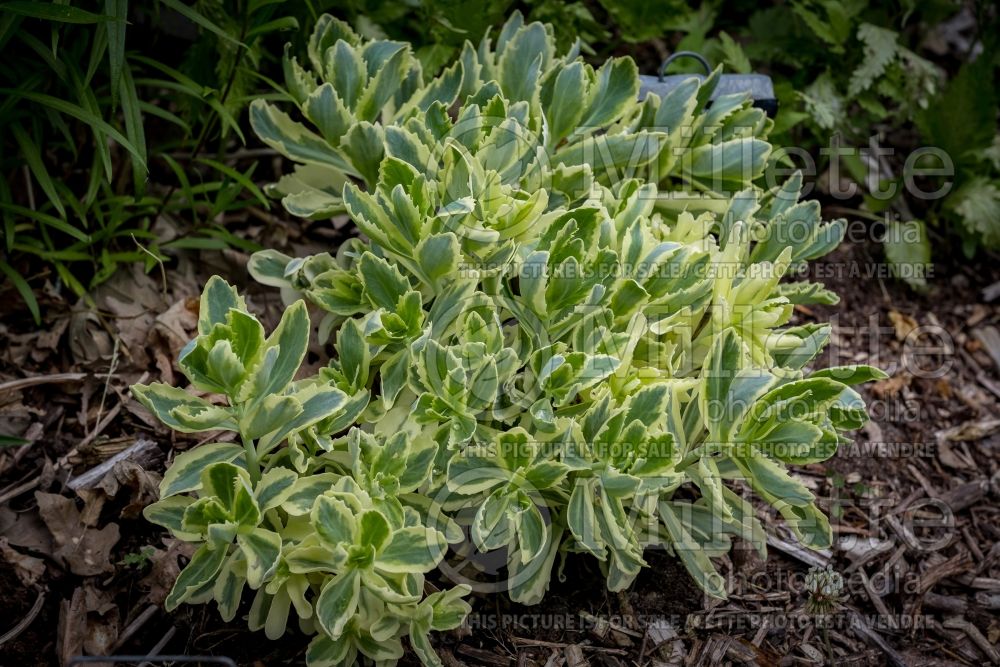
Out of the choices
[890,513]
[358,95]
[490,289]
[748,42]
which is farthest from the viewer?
[748,42]

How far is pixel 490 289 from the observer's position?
1.90m

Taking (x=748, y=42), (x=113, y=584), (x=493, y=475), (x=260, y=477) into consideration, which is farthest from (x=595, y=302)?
(x=748, y=42)

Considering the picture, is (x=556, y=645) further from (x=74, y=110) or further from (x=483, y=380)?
(x=74, y=110)

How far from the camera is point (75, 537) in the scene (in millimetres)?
1944

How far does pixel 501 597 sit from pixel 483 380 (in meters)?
0.57

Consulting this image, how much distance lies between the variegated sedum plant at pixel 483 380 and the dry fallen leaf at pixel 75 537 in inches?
15.0

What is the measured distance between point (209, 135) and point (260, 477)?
135cm

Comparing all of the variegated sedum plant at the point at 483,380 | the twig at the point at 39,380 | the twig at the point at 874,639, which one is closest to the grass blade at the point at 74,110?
the variegated sedum plant at the point at 483,380

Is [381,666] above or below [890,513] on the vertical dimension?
below

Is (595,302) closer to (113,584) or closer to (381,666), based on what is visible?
(381,666)

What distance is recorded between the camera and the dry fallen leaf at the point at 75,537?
6.27 ft

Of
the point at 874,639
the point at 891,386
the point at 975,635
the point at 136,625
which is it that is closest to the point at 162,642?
the point at 136,625

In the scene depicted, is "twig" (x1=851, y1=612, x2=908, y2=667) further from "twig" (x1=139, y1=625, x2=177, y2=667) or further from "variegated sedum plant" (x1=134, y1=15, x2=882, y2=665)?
"twig" (x1=139, y1=625, x2=177, y2=667)

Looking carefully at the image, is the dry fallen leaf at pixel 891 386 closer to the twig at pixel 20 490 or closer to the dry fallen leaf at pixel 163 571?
the dry fallen leaf at pixel 163 571
